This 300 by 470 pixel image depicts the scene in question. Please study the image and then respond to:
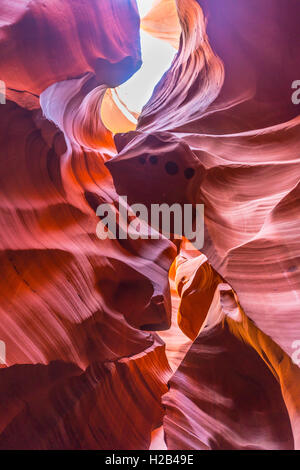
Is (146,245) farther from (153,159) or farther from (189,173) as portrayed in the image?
(189,173)

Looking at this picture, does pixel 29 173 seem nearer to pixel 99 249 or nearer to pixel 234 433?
pixel 99 249

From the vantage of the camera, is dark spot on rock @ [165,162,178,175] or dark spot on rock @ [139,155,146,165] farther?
dark spot on rock @ [139,155,146,165]

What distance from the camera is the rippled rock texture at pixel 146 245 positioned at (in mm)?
2266

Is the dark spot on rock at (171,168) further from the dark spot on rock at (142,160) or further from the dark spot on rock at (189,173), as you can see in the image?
the dark spot on rock at (142,160)

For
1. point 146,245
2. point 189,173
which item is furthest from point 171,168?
point 146,245

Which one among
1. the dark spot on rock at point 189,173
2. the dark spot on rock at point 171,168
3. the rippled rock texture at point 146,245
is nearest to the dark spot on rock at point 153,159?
the rippled rock texture at point 146,245

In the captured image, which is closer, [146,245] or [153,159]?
[153,159]

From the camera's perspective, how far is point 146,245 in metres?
4.63

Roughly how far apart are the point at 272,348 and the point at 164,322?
2443 mm

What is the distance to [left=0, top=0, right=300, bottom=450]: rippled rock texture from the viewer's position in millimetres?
2266

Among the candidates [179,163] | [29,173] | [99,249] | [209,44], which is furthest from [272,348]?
[209,44]

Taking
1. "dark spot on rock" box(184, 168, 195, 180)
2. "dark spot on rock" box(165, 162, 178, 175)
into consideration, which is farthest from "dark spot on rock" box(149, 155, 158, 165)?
"dark spot on rock" box(184, 168, 195, 180)

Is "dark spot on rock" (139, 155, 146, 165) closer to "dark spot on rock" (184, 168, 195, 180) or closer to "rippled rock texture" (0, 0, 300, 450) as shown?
"rippled rock texture" (0, 0, 300, 450)

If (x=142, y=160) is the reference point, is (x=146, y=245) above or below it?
below
